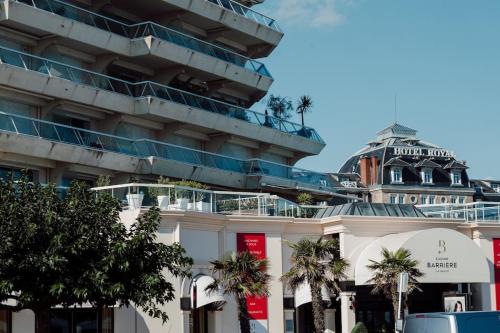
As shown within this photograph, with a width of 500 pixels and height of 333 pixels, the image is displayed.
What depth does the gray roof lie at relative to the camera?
1901 inches

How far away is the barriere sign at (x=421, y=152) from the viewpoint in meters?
118

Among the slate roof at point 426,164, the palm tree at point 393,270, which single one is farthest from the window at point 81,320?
the slate roof at point 426,164

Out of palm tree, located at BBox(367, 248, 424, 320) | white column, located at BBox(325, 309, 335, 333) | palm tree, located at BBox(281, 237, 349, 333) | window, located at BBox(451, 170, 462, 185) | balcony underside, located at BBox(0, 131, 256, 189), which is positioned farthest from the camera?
window, located at BBox(451, 170, 462, 185)

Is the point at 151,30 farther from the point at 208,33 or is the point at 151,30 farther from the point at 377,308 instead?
the point at 377,308

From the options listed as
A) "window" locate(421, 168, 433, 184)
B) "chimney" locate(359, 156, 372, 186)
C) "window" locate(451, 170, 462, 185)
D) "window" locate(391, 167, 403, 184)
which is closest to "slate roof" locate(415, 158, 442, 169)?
"window" locate(421, 168, 433, 184)

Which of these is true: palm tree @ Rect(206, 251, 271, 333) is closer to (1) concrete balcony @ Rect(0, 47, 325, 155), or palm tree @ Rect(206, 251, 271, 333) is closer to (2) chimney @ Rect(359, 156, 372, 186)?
(1) concrete balcony @ Rect(0, 47, 325, 155)

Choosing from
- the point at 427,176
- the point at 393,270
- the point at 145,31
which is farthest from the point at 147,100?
the point at 427,176

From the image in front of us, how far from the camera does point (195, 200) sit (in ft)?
141

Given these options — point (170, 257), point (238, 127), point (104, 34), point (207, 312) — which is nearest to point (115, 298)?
point (170, 257)

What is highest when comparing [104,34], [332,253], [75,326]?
[104,34]

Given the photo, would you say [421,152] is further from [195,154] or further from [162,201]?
[162,201]

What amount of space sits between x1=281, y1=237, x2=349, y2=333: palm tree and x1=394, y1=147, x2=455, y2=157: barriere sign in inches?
3011

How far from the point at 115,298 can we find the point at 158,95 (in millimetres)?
22158

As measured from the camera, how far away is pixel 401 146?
119375 millimetres
